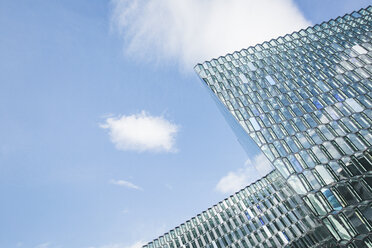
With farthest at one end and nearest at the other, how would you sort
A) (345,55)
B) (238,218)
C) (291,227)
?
1. (238,218)
2. (291,227)
3. (345,55)

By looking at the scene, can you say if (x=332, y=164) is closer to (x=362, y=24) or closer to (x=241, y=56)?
(x=241, y=56)

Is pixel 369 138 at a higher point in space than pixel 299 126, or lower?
lower

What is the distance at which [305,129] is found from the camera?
1894cm

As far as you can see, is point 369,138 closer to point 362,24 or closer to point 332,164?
point 332,164

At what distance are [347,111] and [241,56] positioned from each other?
43.8ft

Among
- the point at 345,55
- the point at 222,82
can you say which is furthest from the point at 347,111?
the point at 222,82

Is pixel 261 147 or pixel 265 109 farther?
pixel 265 109

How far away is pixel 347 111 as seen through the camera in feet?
61.4

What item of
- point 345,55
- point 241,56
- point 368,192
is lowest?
point 368,192

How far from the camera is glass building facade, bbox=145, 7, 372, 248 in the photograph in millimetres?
15453

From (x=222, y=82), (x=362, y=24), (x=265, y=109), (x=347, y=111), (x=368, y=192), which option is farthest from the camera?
(x=362, y=24)

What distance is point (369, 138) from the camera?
16.6 metres

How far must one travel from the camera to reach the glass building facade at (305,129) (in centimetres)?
1545

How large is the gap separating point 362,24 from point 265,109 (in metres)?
17.4
